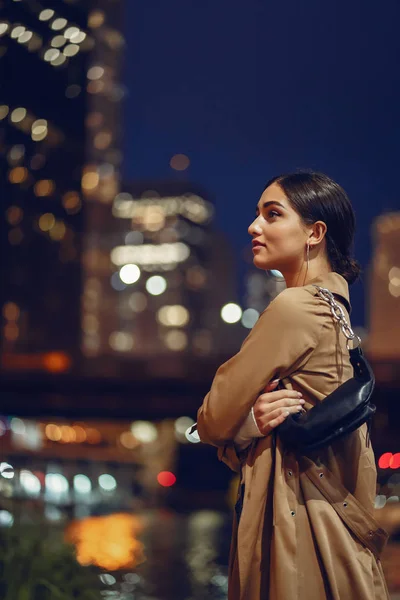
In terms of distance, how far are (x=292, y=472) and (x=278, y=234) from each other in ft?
2.52

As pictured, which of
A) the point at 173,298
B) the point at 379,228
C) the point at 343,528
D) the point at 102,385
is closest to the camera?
the point at 343,528

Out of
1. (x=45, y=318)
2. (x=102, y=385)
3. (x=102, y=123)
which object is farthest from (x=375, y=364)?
(x=102, y=123)

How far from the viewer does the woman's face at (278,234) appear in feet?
9.12

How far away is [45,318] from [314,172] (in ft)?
287

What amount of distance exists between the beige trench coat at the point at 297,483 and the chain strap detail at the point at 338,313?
0.07 ft

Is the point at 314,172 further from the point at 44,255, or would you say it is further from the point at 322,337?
the point at 44,255

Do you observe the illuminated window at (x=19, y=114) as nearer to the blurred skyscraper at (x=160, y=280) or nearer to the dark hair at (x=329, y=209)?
the blurred skyscraper at (x=160, y=280)

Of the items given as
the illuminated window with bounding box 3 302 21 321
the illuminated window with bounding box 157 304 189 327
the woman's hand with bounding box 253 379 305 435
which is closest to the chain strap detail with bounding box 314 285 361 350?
the woman's hand with bounding box 253 379 305 435

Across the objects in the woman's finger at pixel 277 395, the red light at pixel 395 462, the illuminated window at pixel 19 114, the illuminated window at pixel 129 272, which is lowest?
the red light at pixel 395 462

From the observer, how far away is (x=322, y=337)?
261 centimetres

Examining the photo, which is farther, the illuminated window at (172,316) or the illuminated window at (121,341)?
the illuminated window at (172,316)

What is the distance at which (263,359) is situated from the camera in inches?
101

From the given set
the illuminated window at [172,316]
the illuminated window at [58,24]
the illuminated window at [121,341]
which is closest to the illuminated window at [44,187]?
the illuminated window at [121,341]

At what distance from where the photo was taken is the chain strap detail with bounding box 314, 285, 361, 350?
262 cm
